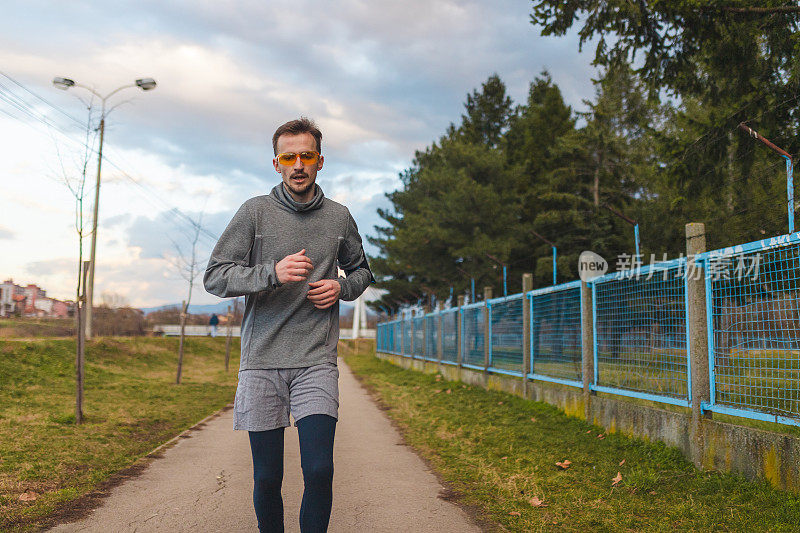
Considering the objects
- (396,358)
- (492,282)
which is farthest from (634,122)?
(396,358)

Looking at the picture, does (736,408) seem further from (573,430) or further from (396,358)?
(396,358)

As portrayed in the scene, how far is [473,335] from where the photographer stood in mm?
15242

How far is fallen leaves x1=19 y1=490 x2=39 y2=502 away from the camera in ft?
16.6

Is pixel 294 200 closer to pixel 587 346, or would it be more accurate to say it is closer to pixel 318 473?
pixel 318 473

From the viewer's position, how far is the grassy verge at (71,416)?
559 cm

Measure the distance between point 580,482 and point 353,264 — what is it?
342cm

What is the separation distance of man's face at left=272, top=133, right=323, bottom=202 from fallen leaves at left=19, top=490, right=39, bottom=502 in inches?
141

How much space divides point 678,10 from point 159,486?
939cm

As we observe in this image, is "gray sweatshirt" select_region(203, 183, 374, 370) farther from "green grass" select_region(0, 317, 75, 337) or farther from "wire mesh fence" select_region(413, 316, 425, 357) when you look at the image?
"green grass" select_region(0, 317, 75, 337)

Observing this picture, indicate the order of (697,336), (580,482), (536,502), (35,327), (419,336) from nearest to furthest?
(536,502) < (580,482) < (697,336) < (35,327) < (419,336)

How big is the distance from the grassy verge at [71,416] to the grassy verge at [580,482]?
10.5 ft

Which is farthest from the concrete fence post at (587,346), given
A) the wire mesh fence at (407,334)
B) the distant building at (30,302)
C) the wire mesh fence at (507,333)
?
the distant building at (30,302)

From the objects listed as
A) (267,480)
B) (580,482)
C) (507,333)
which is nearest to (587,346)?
(580,482)

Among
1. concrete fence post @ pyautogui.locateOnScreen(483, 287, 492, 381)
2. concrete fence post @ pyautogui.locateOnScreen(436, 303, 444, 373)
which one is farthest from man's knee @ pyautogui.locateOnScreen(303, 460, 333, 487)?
concrete fence post @ pyautogui.locateOnScreen(436, 303, 444, 373)
